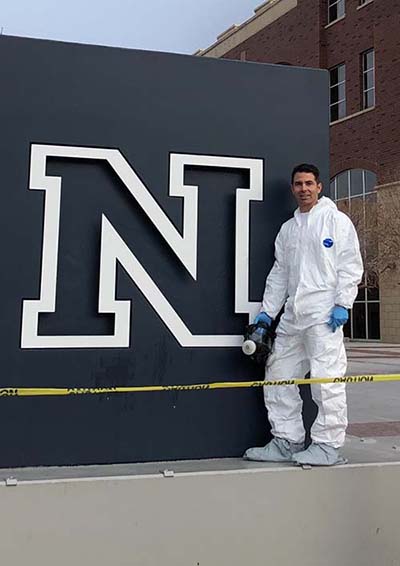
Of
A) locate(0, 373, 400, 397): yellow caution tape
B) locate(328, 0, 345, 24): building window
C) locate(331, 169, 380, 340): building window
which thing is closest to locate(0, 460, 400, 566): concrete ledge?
locate(0, 373, 400, 397): yellow caution tape

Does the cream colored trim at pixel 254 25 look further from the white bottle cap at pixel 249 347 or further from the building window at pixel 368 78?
the white bottle cap at pixel 249 347

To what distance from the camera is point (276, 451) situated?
147 inches

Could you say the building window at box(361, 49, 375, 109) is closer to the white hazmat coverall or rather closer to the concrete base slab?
the white hazmat coverall

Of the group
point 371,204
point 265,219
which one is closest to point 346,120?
point 371,204

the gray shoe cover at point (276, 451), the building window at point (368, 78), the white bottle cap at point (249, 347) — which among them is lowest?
the gray shoe cover at point (276, 451)

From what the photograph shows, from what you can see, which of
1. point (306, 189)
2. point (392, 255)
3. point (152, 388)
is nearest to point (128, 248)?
point (152, 388)

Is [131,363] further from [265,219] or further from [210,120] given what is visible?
[210,120]

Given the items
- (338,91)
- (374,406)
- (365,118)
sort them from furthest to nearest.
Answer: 1. (338,91)
2. (365,118)
3. (374,406)

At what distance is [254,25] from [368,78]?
8865 millimetres

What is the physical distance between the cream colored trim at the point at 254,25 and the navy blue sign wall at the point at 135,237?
101ft

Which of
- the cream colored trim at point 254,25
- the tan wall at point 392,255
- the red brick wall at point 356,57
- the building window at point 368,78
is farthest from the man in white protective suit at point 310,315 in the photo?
the cream colored trim at point 254,25

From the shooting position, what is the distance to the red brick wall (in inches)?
1041

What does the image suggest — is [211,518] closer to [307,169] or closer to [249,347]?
[249,347]

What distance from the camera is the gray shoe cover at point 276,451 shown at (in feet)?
12.1
